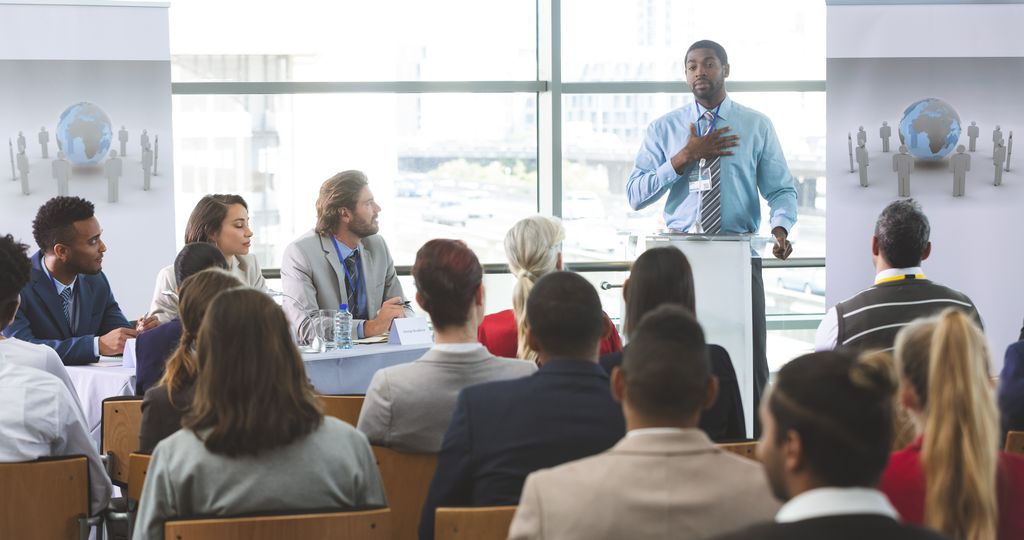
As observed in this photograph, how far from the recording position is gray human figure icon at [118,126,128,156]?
5898mm

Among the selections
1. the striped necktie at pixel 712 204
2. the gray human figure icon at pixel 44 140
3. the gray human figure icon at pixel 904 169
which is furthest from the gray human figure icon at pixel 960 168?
the gray human figure icon at pixel 44 140

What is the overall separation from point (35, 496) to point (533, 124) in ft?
16.6

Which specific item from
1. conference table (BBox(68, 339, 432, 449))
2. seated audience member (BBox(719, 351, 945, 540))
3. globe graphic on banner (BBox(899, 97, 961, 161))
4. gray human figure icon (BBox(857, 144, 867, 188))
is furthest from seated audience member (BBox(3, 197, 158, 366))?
globe graphic on banner (BBox(899, 97, 961, 161))

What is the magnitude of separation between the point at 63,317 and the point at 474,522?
2995mm

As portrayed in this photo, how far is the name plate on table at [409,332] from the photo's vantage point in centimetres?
443

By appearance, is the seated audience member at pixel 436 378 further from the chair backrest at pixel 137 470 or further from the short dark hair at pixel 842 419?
the short dark hair at pixel 842 419

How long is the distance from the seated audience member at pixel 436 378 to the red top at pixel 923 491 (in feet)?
3.60

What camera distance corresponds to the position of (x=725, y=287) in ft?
15.1

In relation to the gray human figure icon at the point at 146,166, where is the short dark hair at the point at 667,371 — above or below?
below

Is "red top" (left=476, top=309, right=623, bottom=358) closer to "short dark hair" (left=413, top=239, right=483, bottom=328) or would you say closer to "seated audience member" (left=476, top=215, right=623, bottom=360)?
"seated audience member" (left=476, top=215, right=623, bottom=360)

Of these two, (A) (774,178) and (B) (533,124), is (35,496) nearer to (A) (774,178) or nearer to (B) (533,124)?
(A) (774,178)

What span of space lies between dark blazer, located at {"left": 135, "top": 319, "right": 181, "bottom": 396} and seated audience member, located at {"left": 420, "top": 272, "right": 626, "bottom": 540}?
5.05 ft

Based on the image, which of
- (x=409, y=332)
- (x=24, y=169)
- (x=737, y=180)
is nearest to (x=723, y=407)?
(x=409, y=332)

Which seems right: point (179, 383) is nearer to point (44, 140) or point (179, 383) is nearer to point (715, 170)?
point (715, 170)
